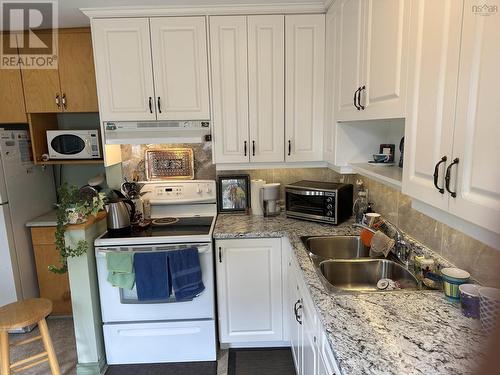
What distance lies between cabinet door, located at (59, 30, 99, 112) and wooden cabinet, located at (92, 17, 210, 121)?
0.37m

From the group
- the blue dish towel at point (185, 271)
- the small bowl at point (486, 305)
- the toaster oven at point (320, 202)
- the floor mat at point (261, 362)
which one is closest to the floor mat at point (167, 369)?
the floor mat at point (261, 362)

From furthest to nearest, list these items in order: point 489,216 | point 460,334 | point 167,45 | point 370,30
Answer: point 167,45 → point 370,30 → point 460,334 → point 489,216

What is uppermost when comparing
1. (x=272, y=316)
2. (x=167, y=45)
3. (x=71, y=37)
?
(x=71, y=37)

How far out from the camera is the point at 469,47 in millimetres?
860

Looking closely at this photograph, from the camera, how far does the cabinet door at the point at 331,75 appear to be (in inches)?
82.4

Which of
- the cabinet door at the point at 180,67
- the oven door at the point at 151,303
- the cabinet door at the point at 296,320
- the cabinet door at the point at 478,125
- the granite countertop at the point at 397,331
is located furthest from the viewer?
the cabinet door at the point at 180,67

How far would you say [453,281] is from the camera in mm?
1235

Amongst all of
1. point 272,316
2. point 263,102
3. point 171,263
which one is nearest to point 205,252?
point 171,263

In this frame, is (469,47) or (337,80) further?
(337,80)

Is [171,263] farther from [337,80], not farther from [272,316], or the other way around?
[337,80]

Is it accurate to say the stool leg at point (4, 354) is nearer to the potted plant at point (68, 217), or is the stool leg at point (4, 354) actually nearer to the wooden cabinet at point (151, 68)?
the potted plant at point (68, 217)

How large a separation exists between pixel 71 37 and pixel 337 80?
81.5 inches

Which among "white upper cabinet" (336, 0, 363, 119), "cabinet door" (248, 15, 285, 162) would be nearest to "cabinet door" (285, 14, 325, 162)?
"cabinet door" (248, 15, 285, 162)

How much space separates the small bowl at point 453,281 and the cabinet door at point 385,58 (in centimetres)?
64
